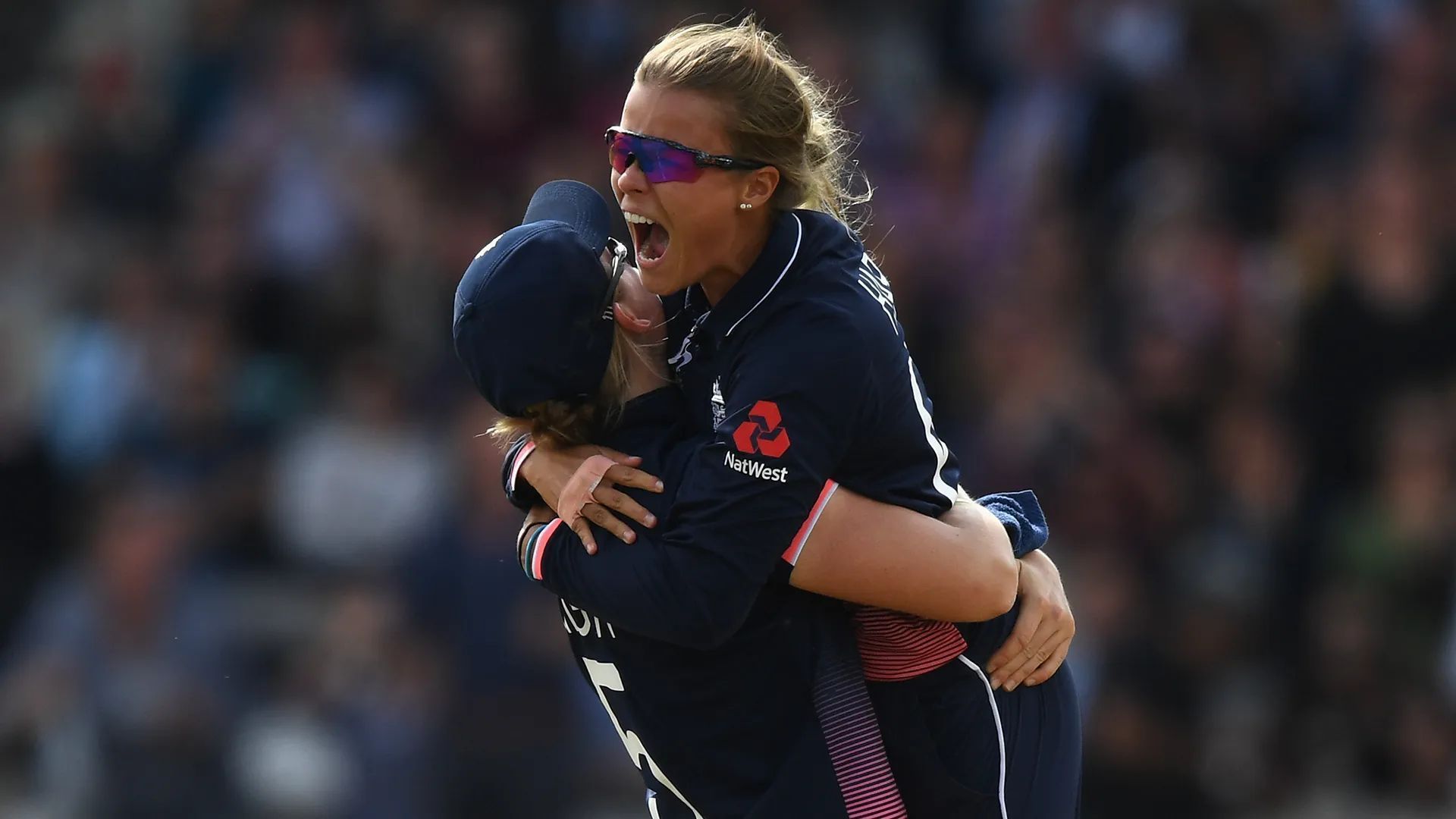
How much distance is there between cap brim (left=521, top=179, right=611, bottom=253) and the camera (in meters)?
2.87

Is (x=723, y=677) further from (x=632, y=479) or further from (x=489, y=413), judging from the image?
(x=489, y=413)

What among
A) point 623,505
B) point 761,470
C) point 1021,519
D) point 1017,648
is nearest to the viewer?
point 761,470

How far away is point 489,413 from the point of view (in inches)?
271

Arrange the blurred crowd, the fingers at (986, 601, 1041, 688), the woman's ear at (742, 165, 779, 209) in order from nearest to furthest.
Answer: the woman's ear at (742, 165, 779, 209)
the fingers at (986, 601, 1041, 688)
the blurred crowd

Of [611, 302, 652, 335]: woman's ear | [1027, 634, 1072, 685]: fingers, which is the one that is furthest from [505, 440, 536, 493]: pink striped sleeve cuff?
[1027, 634, 1072, 685]: fingers

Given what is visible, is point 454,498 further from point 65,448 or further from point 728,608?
point 728,608

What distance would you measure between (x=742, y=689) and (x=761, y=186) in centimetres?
72

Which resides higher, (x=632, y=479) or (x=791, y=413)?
(x=791, y=413)

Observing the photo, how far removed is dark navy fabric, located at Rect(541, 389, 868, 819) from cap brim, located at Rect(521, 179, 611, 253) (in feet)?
0.83

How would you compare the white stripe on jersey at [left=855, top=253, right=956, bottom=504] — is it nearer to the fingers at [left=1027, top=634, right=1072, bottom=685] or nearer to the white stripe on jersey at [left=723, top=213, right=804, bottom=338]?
the white stripe on jersey at [left=723, top=213, right=804, bottom=338]

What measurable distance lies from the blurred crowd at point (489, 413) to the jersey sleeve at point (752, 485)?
319cm

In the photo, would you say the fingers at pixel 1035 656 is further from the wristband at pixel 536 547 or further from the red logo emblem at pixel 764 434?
the wristband at pixel 536 547

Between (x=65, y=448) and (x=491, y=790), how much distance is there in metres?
2.14

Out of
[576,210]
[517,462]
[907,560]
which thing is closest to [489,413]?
[517,462]
